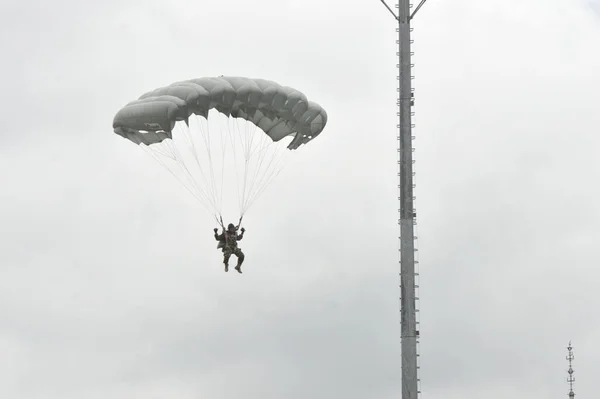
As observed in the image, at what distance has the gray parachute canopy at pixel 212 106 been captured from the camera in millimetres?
71938

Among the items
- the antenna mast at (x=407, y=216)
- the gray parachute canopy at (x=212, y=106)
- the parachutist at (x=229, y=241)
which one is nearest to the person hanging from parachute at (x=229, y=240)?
the parachutist at (x=229, y=241)

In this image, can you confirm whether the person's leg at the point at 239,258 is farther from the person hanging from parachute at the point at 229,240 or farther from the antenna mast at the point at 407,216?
the antenna mast at the point at 407,216

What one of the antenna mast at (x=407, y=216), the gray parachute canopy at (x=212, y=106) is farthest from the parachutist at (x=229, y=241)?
the antenna mast at (x=407, y=216)

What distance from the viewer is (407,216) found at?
87.7 metres

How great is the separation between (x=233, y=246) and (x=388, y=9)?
70.7ft

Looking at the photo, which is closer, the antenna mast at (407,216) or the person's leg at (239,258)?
the person's leg at (239,258)

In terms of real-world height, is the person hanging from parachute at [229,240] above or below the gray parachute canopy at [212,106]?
below

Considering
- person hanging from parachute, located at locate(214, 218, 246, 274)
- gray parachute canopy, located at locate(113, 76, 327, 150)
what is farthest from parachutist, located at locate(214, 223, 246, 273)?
gray parachute canopy, located at locate(113, 76, 327, 150)

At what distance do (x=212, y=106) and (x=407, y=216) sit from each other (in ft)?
58.4

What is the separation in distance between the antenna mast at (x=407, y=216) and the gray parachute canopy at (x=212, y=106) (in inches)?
500

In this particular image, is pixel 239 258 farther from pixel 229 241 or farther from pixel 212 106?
pixel 212 106

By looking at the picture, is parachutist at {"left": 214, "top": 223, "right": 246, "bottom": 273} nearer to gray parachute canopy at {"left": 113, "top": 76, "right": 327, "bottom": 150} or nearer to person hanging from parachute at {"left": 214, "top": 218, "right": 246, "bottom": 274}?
person hanging from parachute at {"left": 214, "top": 218, "right": 246, "bottom": 274}

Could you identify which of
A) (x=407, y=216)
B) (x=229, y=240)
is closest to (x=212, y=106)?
(x=229, y=240)

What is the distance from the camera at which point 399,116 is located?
88250 mm
